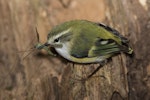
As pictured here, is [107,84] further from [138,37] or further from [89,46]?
[138,37]

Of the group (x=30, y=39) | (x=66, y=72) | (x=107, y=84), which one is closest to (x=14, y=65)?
(x=30, y=39)

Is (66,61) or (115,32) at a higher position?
(115,32)

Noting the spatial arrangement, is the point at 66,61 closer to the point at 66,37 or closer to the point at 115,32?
the point at 66,37

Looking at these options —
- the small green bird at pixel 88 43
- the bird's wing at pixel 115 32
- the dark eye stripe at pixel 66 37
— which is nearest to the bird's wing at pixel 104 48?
the small green bird at pixel 88 43

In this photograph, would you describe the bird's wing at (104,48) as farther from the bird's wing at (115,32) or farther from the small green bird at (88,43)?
the bird's wing at (115,32)

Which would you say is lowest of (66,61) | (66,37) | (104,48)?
(66,61)

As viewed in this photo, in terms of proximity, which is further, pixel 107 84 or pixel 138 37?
pixel 138 37

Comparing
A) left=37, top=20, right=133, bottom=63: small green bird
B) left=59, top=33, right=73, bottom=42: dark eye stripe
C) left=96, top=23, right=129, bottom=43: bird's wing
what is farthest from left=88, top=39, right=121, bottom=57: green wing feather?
left=59, top=33, right=73, bottom=42: dark eye stripe

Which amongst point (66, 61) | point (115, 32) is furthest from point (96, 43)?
point (66, 61)
